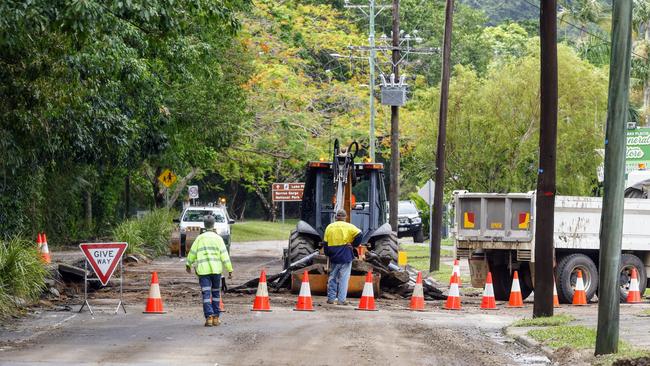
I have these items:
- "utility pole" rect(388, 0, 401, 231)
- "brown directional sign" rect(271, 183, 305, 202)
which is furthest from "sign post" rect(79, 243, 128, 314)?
"brown directional sign" rect(271, 183, 305, 202)

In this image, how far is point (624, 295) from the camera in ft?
81.8

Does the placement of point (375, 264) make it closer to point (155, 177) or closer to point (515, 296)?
point (515, 296)

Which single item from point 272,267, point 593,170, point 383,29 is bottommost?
point 272,267

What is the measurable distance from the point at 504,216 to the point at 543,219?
477 cm

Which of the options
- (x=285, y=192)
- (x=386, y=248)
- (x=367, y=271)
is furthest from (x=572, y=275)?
(x=285, y=192)

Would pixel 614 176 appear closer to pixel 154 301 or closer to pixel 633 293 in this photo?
pixel 154 301

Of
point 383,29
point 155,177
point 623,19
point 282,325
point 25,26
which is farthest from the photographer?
point 383,29

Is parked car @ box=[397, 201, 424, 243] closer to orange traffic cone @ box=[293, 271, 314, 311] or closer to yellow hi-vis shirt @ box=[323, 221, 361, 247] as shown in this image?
yellow hi-vis shirt @ box=[323, 221, 361, 247]

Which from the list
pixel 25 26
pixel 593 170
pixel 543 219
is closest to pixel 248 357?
pixel 25 26

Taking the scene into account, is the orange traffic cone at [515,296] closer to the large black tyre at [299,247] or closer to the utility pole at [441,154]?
the large black tyre at [299,247]

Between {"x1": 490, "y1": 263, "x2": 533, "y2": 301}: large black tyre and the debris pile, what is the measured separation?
1626mm

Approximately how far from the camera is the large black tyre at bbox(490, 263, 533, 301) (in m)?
25.6

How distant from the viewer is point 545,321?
19.2 m

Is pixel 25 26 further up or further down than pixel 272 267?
further up
